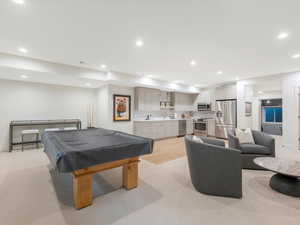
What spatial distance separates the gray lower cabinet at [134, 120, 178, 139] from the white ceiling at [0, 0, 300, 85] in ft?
9.33

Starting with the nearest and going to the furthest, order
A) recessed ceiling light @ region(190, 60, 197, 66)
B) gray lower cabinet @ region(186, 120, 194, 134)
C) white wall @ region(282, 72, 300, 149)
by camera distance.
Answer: recessed ceiling light @ region(190, 60, 197, 66) → white wall @ region(282, 72, 300, 149) → gray lower cabinet @ region(186, 120, 194, 134)

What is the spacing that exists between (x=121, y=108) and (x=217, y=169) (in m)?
4.23

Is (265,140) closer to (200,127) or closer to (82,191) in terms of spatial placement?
(82,191)

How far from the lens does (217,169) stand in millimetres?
2137

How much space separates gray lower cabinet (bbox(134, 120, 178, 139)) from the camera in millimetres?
6069

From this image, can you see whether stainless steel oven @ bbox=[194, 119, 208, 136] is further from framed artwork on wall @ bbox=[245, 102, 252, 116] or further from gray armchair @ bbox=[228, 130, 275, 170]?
gray armchair @ bbox=[228, 130, 275, 170]

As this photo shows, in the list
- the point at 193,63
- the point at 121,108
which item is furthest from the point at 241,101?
the point at 121,108

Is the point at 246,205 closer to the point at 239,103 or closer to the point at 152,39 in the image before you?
the point at 152,39

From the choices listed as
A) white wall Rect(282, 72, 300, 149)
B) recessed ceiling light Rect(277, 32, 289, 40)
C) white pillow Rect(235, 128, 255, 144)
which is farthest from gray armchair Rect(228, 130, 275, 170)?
white wall Rect(282, 72, 300, 149)

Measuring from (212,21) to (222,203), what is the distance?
9.01 feet

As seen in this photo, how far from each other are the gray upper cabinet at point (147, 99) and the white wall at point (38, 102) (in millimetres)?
2081

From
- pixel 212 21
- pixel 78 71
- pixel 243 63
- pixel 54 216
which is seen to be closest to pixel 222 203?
pixel 54 216

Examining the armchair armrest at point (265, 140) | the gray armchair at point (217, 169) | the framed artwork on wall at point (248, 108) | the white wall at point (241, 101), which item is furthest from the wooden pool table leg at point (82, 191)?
the framed artwork on wall at point (248, 108)

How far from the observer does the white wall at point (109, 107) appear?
17.4 feet
